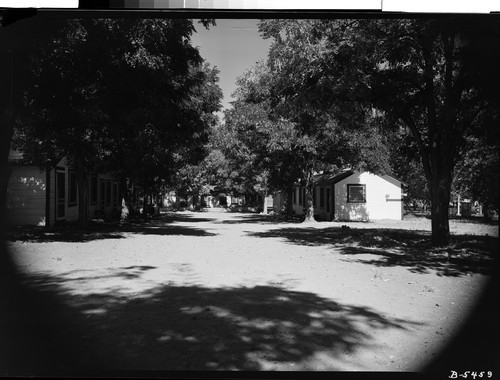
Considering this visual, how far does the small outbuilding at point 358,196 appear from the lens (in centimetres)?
2305

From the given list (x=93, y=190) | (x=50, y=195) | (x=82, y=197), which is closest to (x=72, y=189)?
(x=50, y=195)

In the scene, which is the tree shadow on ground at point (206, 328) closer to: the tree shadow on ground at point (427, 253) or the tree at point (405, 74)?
the tree shadow on ground at point (427, 253)

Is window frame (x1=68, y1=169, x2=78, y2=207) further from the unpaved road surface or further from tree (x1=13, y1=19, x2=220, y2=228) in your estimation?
the unpaved road surface

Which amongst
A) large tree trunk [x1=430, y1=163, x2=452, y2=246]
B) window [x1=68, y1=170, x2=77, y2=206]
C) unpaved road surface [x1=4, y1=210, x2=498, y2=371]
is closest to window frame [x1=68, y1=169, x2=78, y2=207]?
window [x1=68, y1=170, x2=77, y2=206]

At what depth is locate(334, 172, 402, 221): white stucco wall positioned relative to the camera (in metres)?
22.5

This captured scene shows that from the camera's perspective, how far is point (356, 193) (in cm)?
2573

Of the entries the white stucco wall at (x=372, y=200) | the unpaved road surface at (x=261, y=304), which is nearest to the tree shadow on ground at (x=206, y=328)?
the unpaved road surface at (x=261, y=304)

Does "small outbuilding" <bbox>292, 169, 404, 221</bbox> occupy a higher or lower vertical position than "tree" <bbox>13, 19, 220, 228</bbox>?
lower

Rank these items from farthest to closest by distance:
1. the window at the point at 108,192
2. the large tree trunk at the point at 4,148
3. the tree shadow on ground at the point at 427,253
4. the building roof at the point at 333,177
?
1. the window at the point at 108,192
2. the building roof at the point at 333,177
3. the tree shadow on ground at the point at 427,253
4. the large tree trunk at the point at 4,148

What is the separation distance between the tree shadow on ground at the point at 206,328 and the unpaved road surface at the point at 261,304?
1 cm

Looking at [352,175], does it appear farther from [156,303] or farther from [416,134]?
[156,303]

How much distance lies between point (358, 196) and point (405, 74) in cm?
1768

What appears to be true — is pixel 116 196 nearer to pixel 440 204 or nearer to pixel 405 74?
pixel 405 74

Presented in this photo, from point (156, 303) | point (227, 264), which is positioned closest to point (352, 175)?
point (227, 264)
